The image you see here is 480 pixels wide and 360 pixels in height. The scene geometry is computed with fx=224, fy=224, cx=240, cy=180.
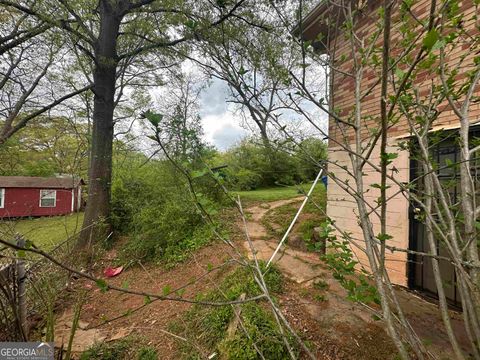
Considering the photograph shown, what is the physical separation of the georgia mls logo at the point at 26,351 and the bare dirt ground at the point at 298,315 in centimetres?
14

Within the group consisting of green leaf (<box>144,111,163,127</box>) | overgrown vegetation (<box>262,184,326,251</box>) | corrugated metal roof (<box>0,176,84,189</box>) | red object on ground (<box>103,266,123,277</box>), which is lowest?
red object on ground (<box>103,266,123,277</box>)

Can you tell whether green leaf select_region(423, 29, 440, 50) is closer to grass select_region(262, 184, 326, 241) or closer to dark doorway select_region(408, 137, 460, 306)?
dark doorway select_region(408, 137, 460, 306)

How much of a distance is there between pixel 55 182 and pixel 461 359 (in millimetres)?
20537

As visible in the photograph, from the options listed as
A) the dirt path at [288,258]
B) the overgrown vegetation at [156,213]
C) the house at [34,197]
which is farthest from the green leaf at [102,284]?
the house at [34,197]

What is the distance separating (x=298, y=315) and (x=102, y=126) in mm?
5821

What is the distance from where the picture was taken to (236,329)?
214 centimetres

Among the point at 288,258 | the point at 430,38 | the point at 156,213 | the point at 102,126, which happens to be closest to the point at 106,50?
the point at 102,126

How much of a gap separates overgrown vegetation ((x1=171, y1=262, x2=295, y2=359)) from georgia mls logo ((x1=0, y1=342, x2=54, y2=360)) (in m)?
1.14

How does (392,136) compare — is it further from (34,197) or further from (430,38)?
(34,197)

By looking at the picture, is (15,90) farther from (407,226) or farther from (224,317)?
(407,226)

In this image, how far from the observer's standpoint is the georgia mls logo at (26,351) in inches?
72.3

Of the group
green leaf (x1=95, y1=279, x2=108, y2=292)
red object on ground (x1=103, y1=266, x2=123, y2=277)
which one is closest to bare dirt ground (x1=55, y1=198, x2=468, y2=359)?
red object on ground (x1=103, y1=266, x2=123, y2=277)

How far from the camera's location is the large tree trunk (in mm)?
5363

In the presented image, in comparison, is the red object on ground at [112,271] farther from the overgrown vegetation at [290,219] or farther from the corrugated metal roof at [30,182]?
the corrugated metal roof at [30,182]
